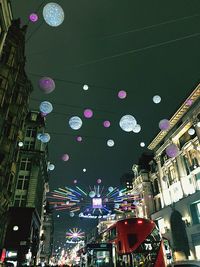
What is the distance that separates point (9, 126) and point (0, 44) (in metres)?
10.8

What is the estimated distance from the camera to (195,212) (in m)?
30.6

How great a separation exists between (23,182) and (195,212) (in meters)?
28.8

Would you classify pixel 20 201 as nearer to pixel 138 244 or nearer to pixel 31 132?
pixel 31 132

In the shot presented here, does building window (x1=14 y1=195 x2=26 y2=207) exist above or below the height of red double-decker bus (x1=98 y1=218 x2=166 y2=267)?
above

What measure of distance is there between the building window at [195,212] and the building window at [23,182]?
90.3 ft

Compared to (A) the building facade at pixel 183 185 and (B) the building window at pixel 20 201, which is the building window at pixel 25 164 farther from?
(A) the building facade at pixel 183 185

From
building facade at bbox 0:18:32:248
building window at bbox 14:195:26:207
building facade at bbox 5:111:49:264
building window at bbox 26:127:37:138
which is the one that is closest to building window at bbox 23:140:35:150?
building facade at bbox 5:111:49:264

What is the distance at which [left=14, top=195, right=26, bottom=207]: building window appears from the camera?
37.9 m

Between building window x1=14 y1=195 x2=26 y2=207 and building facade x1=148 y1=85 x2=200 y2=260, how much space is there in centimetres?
2404

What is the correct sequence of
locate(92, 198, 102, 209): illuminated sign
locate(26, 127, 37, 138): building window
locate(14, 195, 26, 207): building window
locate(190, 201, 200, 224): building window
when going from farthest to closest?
locate(26, 127, 37, 138): building window, locate(14, 195, 26, 207): building window, locate(92, 198, 102, 209): illuminated sign, locate(190, 201, 200, 224): building window

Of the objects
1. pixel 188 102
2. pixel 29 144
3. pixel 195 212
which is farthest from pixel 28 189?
pixel 188 102

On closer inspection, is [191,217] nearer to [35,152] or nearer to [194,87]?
[194,87]

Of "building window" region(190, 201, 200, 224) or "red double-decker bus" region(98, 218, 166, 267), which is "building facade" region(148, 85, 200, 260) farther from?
"red double-decker bus" region(98, 218, 166, 267)

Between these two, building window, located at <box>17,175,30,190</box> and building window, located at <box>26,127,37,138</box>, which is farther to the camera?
building window, located at <box>26,127,37,138</box>
